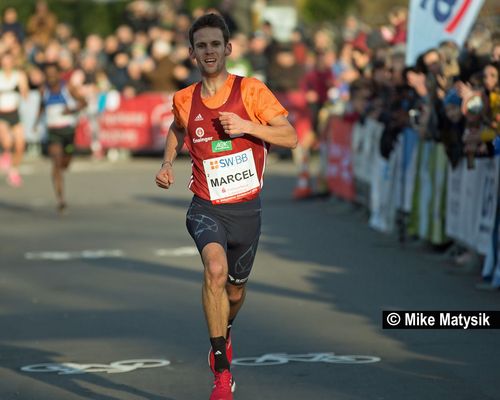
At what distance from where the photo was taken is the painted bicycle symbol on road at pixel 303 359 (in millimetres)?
9523

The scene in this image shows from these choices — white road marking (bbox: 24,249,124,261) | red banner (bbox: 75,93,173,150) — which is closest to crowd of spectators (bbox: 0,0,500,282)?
red banner (bbox: 75,93,173,150)

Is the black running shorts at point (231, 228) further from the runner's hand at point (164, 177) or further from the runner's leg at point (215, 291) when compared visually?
the runner's hand at point (164, 177)

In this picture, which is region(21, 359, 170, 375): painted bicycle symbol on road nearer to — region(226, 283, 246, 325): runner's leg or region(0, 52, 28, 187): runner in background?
region(226, 283, 246, 325): runner's leg

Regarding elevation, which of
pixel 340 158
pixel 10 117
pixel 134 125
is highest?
pixel 10 117

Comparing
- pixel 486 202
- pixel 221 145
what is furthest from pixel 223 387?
pixel 486 202

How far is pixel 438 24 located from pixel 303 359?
26.4 feet

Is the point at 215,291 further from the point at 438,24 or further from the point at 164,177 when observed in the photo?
the point at 438,24

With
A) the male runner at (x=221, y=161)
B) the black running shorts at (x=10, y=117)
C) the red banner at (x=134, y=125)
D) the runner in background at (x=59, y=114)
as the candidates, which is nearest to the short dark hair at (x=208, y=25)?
the male runner at (x=221, y=161)

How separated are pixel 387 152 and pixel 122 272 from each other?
11.7 feet

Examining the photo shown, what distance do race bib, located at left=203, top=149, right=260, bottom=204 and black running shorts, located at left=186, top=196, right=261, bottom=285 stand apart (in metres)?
0.06

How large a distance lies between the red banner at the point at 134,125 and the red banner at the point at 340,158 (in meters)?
9.30

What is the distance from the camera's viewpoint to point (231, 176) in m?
8.55

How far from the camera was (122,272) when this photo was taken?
14.5 m

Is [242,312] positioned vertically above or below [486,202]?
below
